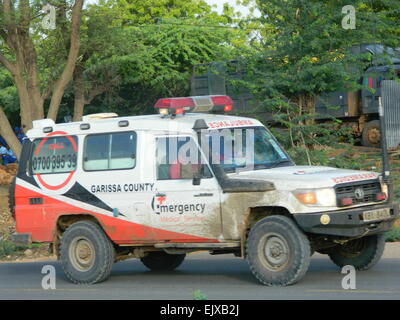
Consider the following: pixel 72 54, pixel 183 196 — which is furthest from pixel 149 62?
pixel 183 196

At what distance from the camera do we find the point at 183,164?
32.1ft

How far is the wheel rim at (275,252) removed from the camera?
8938 mm

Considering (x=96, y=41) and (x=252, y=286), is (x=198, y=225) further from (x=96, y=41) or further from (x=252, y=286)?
(x=96, y=41)

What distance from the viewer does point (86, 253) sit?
1062cm

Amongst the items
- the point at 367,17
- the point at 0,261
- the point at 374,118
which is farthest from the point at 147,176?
the point at 374,118

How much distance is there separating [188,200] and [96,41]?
14578mm

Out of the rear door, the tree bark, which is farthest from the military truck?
the rear door

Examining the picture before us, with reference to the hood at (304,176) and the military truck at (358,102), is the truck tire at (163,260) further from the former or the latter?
the military truck at (358,102)

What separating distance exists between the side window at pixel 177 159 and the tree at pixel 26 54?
36.7ft

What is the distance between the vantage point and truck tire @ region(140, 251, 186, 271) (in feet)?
38.6

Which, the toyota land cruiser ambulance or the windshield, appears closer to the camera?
the toyota land cruiser ambulance

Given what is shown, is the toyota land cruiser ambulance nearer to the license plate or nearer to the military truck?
the license plate

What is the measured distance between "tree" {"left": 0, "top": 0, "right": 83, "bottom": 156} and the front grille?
1291 cm
